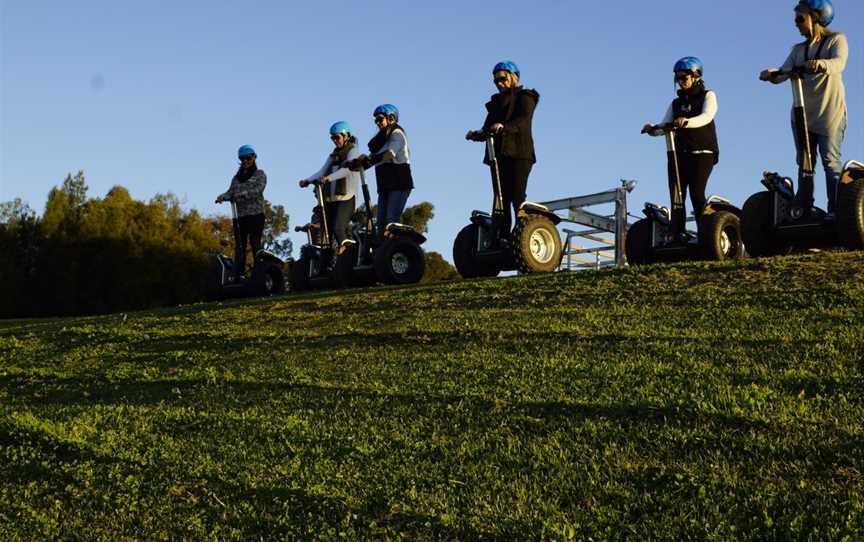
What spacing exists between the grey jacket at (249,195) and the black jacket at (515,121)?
4.60m

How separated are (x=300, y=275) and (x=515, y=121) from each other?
14.7 ft

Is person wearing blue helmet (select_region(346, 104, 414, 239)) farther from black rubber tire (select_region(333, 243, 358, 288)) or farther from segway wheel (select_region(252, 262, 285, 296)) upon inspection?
segway wheel (select_region(252, 262, 285, 296))

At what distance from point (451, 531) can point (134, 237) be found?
3027 centimetres

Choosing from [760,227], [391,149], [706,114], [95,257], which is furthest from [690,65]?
[95,257]

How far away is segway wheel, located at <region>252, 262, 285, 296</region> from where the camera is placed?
52.0 ft

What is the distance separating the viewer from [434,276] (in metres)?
34.4

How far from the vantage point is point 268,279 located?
15.9m

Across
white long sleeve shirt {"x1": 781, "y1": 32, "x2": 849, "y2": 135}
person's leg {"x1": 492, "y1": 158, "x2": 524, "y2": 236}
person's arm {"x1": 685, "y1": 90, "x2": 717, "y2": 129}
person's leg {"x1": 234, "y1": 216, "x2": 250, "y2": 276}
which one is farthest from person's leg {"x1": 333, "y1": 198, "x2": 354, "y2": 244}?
white long sleeve shirt {"x1": 781, "y1": 32, "x2": 849, "y2": 135}

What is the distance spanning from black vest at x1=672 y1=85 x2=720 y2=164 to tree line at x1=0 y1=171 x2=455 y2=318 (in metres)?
19.6

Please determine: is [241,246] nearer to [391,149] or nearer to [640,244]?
[391,149]

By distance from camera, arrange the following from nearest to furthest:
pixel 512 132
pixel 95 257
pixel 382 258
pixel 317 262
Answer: pixel 512 132
pixel 382 258
pixel 317 262
pixel 95 257

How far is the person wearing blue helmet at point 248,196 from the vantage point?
1567cm

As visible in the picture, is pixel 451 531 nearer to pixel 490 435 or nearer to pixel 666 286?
pixel 490 435

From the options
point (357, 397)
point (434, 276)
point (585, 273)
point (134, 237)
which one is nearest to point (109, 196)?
point (134, 237)
